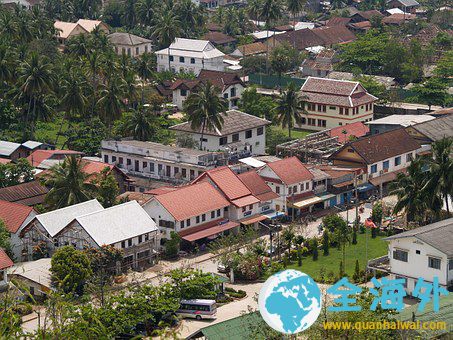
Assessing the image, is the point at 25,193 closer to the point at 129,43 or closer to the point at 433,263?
the point at 433,263

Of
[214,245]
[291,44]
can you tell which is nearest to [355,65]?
[291,44]

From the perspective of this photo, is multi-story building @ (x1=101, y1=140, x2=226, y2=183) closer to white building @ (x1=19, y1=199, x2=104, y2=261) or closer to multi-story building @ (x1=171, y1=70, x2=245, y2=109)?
white building @ (x1=19, y1=199, x2=104, y2=261)

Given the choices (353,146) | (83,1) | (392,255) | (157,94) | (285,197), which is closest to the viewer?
(392,255)

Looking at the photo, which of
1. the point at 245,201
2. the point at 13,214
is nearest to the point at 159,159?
the point at 245,201

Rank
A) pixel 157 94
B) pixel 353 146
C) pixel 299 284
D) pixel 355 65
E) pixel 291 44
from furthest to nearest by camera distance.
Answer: pixel 291 44 < pixel 355 65 < pixel 157 94 < pixel 353 146 < pixel 299 284

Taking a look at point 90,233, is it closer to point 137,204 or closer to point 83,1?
point 137,204

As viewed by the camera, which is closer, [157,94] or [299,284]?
[299,284]

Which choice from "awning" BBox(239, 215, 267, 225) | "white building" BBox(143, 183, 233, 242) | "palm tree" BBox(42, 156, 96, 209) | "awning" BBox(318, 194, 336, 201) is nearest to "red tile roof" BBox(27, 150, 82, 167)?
"palm tree" BBox(42, 156, 96, 209)

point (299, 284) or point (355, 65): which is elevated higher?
point (299, 284)
